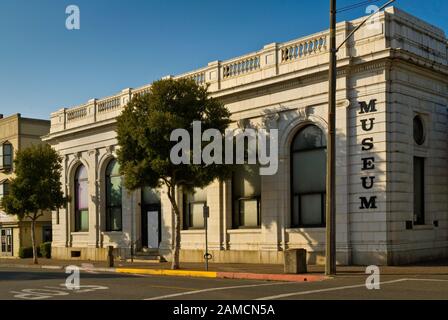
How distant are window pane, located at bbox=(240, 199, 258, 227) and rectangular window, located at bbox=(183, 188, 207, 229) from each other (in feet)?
8.26

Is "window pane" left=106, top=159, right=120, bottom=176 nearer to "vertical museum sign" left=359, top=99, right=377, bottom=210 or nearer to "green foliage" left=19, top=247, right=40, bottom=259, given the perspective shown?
"green foliage" left=19, top=247, right=40, bottom=259

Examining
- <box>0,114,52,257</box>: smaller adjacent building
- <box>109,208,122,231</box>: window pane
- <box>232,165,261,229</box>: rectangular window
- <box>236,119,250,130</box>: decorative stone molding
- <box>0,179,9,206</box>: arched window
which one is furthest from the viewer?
<box>0,179,9,206</box>: arched window

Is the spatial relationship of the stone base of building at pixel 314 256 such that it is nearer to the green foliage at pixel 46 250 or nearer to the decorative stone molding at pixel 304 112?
the decorative stone molding at pixel 304 112

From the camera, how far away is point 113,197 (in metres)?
36.8

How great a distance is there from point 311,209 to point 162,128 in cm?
717

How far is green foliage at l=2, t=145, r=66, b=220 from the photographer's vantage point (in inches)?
1377

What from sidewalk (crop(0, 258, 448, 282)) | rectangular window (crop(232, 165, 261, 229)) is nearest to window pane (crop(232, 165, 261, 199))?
rectangular window (crop(232, 165, 261, 229))

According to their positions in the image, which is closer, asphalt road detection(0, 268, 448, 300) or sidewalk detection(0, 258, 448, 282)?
asphalt road detection(0, 268, 448, 300)

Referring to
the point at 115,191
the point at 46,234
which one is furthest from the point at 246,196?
the point at 46,234

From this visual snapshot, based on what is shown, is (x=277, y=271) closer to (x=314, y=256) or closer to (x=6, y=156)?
(x=314, y=256)

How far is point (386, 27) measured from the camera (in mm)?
22578

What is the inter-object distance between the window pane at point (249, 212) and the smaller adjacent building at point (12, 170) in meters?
26.3

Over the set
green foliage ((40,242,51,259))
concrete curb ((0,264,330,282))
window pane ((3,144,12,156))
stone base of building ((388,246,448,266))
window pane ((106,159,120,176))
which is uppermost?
window pane ((3,144,12,156))
